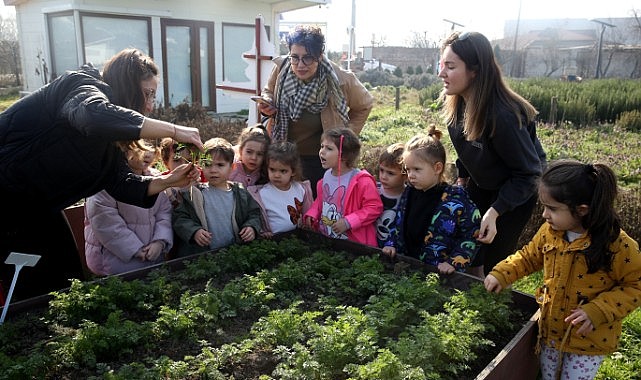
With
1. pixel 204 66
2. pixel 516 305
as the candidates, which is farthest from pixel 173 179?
pixel 204 66

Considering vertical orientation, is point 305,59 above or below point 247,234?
above

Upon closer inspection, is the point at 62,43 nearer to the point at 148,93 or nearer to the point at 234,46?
the point at 234,46

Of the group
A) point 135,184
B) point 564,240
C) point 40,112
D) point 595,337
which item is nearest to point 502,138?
point 564,240

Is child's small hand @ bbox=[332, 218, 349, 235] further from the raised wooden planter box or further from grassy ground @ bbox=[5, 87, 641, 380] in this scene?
grassy ground @ bbox=[5, 87, 641, 380]

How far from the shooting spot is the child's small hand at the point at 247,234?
11.1 feet

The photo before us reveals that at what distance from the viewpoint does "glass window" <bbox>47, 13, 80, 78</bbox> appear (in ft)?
41.8

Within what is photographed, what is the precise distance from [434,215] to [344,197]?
2.49ft

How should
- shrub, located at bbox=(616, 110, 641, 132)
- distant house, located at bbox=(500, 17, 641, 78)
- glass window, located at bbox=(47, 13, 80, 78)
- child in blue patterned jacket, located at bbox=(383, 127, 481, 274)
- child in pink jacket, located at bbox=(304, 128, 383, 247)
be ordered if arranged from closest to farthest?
child in blue patterned jacket, located at bbox=(383, 127, 481, 274), child in pink jacket, located at bbox=(304, 128, 383, 247), shrub, located at bbox=(616, 110, 641, 132), glass window, located at bbox=(47, 13, 80, 78), distant house, located at bbox=(500, 17, 641, 78)

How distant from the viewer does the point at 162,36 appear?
43.4ft

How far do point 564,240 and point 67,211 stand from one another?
3.68 metres

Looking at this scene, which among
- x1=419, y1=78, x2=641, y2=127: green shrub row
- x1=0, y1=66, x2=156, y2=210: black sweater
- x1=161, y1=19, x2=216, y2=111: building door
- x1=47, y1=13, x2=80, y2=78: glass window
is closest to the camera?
x1=0, y1=66, x2=156, y2=210: black sweater

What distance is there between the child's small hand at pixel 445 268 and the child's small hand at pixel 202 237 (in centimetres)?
146

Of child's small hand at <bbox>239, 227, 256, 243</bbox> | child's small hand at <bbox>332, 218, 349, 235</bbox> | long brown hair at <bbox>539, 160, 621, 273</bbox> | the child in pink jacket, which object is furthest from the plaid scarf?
long brown hair at <bbox>539, 160, 621, 273</bbox>

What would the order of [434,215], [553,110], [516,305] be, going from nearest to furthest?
[516,305] → [434,215] → [553,110]
